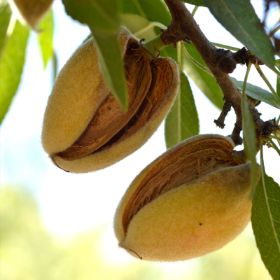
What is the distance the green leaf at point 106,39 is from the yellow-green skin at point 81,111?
0.69 feet

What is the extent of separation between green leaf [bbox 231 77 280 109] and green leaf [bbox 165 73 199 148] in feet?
0.58

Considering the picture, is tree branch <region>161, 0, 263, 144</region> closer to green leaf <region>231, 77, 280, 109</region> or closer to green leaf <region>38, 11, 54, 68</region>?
green leaf <region>231, 77, 280, 109</region>

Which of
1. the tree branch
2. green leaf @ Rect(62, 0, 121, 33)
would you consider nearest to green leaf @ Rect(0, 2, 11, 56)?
the tree branch

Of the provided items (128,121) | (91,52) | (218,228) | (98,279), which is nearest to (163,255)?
(218,228)

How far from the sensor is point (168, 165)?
4.39ft

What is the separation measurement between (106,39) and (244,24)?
0.93 feet

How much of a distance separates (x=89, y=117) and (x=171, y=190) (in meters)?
0.16

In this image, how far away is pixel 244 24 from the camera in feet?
3.92

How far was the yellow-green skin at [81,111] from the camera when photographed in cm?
125

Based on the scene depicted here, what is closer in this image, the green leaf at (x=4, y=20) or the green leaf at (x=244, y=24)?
the green leaf at (x=244, y=24)

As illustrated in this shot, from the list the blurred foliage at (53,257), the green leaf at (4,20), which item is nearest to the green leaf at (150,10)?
the green leaf at (4,20)

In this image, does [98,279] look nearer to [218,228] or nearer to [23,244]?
[23,244]

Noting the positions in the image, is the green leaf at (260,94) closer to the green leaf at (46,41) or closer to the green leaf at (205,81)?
the green leaf at (205,81)

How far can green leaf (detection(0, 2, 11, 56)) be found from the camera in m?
1.58
